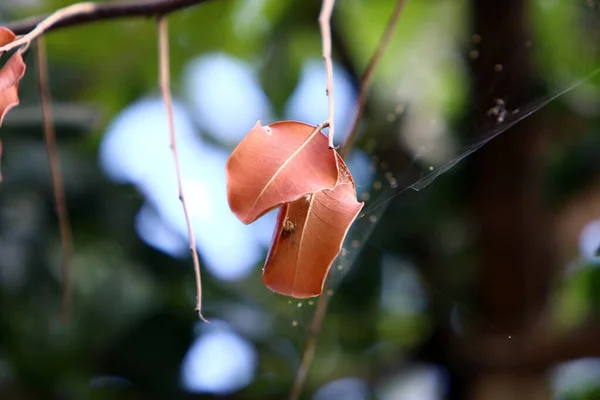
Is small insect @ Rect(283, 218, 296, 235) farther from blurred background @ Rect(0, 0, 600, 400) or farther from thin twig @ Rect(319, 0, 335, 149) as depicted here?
blurred background @ Rect(0, 0, 600, 400)

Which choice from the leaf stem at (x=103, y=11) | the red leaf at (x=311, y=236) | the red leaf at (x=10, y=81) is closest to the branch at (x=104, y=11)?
the leaf stem at (x=103, y=11)

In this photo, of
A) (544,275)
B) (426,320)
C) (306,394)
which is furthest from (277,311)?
(544,275)

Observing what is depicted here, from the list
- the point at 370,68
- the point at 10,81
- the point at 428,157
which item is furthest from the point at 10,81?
the point at 428,157

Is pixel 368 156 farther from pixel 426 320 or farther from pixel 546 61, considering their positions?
pixel 426 320

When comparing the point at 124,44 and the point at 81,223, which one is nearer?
the point at 81,223

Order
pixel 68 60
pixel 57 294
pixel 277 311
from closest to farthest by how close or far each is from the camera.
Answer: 1. pixel 57 294
2. pixel 277 311
3. pixel 68 60

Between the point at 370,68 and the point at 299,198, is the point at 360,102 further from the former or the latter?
the point at 299,198

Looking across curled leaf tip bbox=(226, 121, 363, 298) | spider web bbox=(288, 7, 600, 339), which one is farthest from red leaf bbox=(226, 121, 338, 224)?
spider web bbox=(288, 7, 600, 339)
